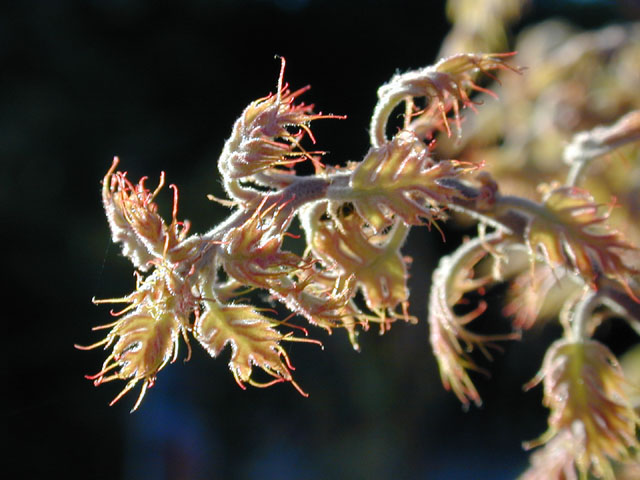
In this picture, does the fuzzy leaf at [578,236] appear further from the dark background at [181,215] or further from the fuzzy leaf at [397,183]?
the dark background at [181,215]

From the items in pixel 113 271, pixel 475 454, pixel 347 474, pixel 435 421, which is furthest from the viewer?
pixel 475 454

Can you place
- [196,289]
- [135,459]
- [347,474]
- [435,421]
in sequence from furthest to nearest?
1. [435,421]
2. [347,474]
3. [135,459]
4. [196,289]

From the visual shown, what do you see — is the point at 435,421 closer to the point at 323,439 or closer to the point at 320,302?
the point at 323,439

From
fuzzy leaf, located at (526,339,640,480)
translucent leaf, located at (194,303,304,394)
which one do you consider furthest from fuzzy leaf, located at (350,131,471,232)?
fuzzy leaf, located at (526,339,640,480)

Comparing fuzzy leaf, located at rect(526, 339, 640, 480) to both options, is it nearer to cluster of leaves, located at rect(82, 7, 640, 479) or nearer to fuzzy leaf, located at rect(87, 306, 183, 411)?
cluster of leaves, located at rect(82, 7, 640, 479)

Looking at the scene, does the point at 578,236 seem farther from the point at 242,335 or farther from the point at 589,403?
the point at 242,335

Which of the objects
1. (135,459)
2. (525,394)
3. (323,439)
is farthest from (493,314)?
(135,459)

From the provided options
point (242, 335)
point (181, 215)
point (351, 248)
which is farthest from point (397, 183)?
point (181, 215)
